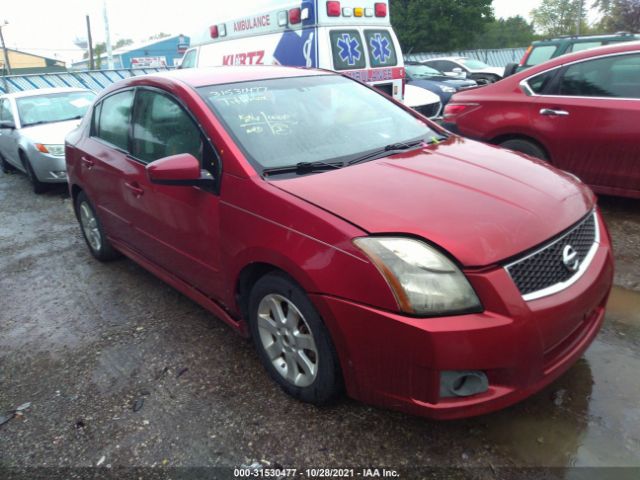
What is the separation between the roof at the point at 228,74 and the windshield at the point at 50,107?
205 inches

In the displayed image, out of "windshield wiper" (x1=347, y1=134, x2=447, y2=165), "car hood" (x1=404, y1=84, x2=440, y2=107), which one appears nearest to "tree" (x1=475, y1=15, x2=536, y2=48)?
"car hood" (x1=404, y1=84, x2=440, y2=107)

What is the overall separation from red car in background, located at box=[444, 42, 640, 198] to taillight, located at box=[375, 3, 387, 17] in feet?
Answer: 13.5

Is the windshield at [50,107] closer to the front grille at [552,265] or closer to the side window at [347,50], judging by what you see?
the side window at [347,50]

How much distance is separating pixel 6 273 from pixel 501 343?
14.7 feet

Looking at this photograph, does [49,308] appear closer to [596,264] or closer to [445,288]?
[445,288]

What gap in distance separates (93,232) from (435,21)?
3221 cm

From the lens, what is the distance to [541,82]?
16.4 ft

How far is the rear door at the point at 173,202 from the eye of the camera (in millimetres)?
2791

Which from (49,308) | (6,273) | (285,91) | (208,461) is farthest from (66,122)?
(208,461)

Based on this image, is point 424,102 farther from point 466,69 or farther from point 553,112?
point 466,69

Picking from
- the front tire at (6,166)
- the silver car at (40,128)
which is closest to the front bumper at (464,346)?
the silver car at (40,128)

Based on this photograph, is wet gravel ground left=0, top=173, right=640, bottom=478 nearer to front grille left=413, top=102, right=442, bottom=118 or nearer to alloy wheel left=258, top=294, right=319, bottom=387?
alloy wheel left=258, top=294, right=319, bottom=387

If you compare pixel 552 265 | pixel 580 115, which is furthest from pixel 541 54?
pixel 552 265

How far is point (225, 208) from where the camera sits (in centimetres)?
262
